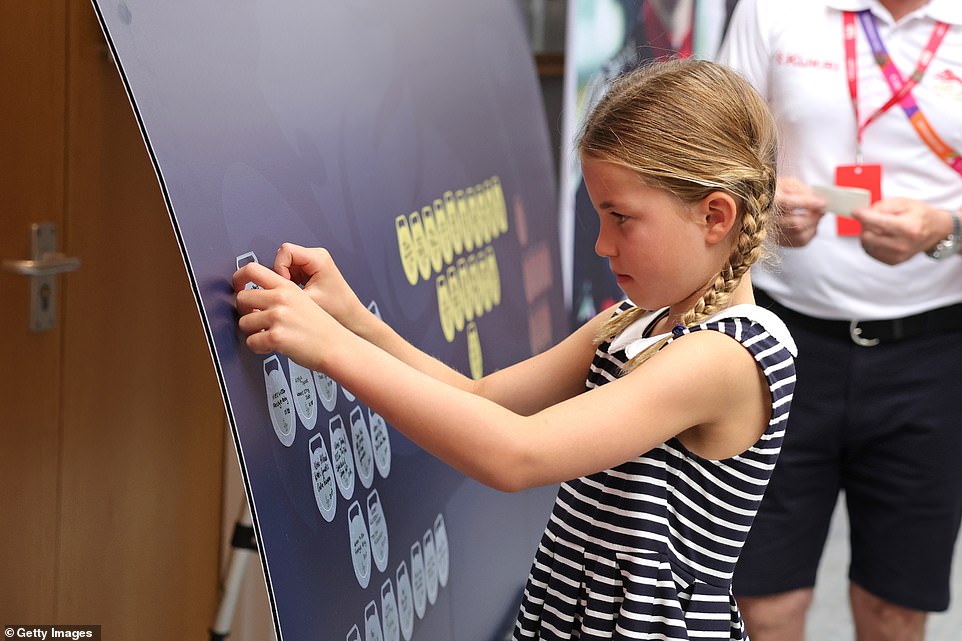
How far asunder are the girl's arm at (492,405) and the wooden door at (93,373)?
68cm

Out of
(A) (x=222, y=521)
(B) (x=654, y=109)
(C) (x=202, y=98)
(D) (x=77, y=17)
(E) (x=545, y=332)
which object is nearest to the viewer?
(C) (x=202, y=98)

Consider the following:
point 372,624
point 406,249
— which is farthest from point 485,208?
point 372,624

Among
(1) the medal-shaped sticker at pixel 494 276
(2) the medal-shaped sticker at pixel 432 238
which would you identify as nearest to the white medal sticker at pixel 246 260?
(2) the medal-shaped sticker at pixel 432 238

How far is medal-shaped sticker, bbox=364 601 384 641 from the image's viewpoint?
4.43 ft

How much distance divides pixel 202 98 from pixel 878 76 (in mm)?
1236

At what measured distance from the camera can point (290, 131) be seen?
4.06 ft

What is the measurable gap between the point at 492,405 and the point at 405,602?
0.54m

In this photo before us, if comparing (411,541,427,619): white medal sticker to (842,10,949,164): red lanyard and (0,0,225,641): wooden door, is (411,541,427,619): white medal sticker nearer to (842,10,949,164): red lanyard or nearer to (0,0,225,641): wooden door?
(0,0,225,641): wooden door

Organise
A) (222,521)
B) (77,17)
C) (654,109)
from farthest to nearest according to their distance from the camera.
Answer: (222,521) → (77,17) → (654,109)

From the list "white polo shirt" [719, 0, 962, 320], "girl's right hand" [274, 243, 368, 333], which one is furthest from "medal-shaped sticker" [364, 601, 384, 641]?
"white polo shirt" [719, 0, 962, 320]

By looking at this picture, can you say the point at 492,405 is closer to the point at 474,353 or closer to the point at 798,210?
the point at 474,353

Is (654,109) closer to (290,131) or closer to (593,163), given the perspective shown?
(593,163)

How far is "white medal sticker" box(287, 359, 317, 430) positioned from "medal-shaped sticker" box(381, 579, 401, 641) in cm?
31

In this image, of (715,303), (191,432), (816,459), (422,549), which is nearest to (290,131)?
(715,303)
